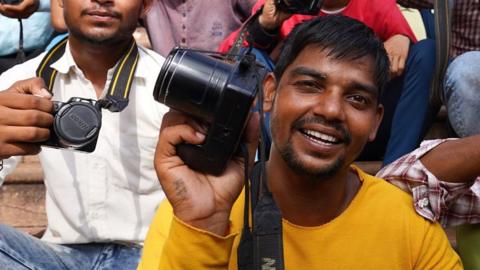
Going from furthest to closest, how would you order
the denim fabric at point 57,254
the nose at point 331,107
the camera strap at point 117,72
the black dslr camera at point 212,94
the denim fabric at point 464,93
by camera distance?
the denim fabric at point 464,93 < the camera strap at point 117,72 < the denim fabric at point 57,254 < the nose at point 331,107 < the black dslr camera at point 212,94

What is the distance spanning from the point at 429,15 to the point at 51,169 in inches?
62.0

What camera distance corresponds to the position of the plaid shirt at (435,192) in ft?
5.30

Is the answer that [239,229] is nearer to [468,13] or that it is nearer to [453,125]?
[453,125]

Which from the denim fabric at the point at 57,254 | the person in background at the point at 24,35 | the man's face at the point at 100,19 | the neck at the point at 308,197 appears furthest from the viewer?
the person in background at the point at 24,35

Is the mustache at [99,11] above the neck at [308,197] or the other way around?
above

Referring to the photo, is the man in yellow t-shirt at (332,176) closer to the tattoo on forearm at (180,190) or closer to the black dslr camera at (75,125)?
the tattoo on forearm at (180,190)

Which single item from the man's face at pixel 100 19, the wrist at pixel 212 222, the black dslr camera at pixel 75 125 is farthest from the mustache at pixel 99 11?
the wrist at pixel 212 222

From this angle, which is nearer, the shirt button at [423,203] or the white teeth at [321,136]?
the white teeth at [321,136]

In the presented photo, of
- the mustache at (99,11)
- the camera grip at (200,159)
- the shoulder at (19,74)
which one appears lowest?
the shoulder at (19,74)

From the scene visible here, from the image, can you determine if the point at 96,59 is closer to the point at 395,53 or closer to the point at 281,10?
the point at 281,10

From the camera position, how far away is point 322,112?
1.50 meters

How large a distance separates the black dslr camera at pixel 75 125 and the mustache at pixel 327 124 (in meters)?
0.49

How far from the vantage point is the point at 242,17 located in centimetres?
293

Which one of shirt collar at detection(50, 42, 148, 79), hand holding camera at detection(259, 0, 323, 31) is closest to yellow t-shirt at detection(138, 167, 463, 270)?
shirt collar at detection(50, 42, 148, 79)
